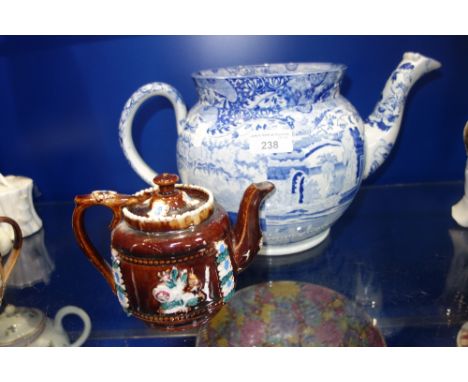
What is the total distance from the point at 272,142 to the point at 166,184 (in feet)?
0.56

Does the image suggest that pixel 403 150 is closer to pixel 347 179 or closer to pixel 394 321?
pixel 347 179

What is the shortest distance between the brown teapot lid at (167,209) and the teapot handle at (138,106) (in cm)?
20

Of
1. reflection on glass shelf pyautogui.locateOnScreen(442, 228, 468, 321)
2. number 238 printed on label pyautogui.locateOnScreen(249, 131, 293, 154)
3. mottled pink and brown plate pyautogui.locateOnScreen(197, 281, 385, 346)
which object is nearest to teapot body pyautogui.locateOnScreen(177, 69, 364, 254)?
number 238 printed on label pyautogui.locateOnScreen(249, 131, 293, 154)

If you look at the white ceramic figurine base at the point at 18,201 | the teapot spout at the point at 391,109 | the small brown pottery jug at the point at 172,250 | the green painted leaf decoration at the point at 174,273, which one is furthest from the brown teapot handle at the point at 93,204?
the teapot spout at the point at 391,109

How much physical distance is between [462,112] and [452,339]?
0.58 meters

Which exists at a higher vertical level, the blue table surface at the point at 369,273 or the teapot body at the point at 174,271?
the teapot body at the point at 174,271

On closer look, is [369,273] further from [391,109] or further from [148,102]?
[148,102]

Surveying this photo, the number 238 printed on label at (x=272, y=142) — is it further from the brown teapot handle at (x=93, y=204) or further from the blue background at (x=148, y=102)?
the blue background at (x=148, y=102)

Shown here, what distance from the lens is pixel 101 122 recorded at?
1.01 meters

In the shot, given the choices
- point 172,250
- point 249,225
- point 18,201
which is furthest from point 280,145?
point 18,201

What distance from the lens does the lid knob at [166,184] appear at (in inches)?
23.1

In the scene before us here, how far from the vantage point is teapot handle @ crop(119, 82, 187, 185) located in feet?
2.55

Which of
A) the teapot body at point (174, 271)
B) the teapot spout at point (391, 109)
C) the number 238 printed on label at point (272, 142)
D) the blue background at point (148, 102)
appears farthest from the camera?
the blue background at point (148, 102)

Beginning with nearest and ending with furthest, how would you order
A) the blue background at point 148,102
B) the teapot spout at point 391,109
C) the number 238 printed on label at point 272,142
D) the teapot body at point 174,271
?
1. the teapot body at point 174,271
2. the number 238 printed on label at point 272,142
3. the teapot spout at point 391,109
4. the blue background at point 148,102
